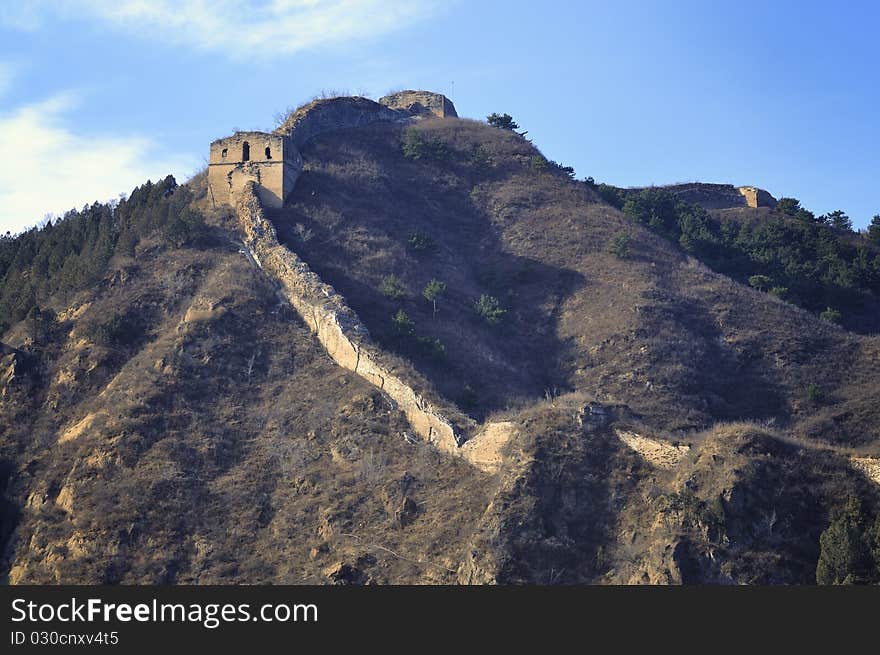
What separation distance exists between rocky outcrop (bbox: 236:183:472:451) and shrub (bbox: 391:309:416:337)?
1167 mm

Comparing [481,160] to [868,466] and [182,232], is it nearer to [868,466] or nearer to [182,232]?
[182,232]

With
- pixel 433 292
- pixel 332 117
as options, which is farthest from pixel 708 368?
pixel 332 117

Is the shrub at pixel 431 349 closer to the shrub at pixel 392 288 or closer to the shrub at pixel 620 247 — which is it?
the shrub at pixel 392 288

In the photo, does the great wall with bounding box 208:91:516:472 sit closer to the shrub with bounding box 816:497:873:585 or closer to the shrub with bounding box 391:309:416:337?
the shrub with bounding box 391:309:416:337

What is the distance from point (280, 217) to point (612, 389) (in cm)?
1365

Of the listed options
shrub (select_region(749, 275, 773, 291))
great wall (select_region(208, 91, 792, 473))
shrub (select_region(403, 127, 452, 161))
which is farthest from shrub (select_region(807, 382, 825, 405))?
shrub (select_region(403, 127, 452, 161))

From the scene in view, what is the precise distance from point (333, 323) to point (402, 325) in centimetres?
218

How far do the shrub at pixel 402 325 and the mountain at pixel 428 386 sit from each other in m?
0.09

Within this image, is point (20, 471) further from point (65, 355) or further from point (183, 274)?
point (183, 274)

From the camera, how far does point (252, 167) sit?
4756 cm

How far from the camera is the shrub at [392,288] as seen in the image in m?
42.8

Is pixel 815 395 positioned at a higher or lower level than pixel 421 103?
lower

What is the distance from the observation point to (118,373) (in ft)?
126

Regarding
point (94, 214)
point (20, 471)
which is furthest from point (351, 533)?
point (94, 214)
